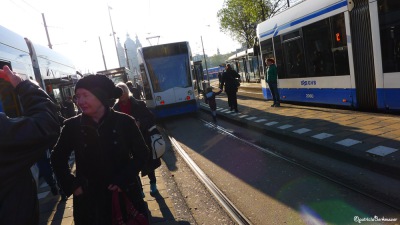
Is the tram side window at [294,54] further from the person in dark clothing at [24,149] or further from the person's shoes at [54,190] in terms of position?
the person in dark clothing at [24,149]

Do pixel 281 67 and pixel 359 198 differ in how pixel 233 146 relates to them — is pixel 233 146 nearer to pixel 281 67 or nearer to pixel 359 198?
pixel 359 198

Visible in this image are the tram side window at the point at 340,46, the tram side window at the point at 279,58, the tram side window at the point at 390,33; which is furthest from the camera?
the tram side window at the point at 279,58

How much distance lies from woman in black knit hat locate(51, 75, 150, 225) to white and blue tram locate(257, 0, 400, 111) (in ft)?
22.5

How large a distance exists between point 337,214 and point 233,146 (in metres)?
4.18

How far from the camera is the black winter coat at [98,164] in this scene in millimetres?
2498

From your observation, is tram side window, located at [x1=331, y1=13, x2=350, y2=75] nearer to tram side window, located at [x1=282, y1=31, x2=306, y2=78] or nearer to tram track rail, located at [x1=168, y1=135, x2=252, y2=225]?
tram side window, located at [x1=282, y1=31, x2=306, y2=78]

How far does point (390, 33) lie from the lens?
7.42 m

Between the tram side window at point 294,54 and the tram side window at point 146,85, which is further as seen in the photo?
the tram side window at point 146,85

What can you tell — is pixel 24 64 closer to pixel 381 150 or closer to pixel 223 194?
pixel 223 194

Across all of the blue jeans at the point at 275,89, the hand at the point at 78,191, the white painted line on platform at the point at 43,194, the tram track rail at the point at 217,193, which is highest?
the hand at the point at 78,191

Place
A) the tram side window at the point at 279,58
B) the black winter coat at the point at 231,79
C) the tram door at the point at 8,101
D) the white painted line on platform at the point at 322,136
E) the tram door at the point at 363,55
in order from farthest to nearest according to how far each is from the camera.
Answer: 1. the black winter coat at the point at 231,79
2. the tram side window at the point at 279,58
3. the tram door at the point at 363,55
4. the white painted line on platform at the point at 322,136
5. the tram door at the point at 8,101

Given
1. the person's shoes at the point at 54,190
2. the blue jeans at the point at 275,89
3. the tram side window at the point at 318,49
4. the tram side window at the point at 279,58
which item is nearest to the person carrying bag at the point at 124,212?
the person's shoes at the point at 54,190

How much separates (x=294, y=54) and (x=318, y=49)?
146cm

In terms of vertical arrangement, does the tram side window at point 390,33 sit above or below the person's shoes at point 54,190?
above
